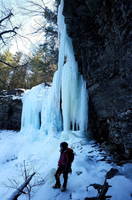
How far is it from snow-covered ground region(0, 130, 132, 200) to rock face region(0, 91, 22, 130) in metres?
1.95

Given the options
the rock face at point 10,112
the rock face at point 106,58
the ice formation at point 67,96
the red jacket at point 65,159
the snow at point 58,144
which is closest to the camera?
the red jacket at point 65,159

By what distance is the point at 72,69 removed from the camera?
31.5 ft

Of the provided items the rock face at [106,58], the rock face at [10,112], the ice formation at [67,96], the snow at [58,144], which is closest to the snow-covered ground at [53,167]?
the snow at [58,144]

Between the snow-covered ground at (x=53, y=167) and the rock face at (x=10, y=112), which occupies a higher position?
the rock face at (x=10, y=112)

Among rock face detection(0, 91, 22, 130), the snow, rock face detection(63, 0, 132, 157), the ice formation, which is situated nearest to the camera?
the snow

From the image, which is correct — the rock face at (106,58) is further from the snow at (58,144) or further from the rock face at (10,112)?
the rock face at (10,112)

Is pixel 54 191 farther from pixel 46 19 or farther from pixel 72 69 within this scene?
pixel 46 19

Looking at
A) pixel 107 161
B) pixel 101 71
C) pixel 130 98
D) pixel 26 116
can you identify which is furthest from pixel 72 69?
pixel 26 116

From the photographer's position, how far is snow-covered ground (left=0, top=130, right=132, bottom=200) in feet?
16.5

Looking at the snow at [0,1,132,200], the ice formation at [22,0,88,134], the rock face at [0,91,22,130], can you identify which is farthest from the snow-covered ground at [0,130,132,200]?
the rock face at [0,91,22,130]

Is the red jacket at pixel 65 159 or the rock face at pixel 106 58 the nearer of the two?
the red jacket at pixel 65 159

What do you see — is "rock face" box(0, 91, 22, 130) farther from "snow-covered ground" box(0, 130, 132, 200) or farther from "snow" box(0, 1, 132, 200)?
"snow-covered ground" box(0, 130, 132, 200)

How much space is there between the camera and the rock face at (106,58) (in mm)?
5883

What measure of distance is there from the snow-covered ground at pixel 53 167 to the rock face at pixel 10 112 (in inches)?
77.0
